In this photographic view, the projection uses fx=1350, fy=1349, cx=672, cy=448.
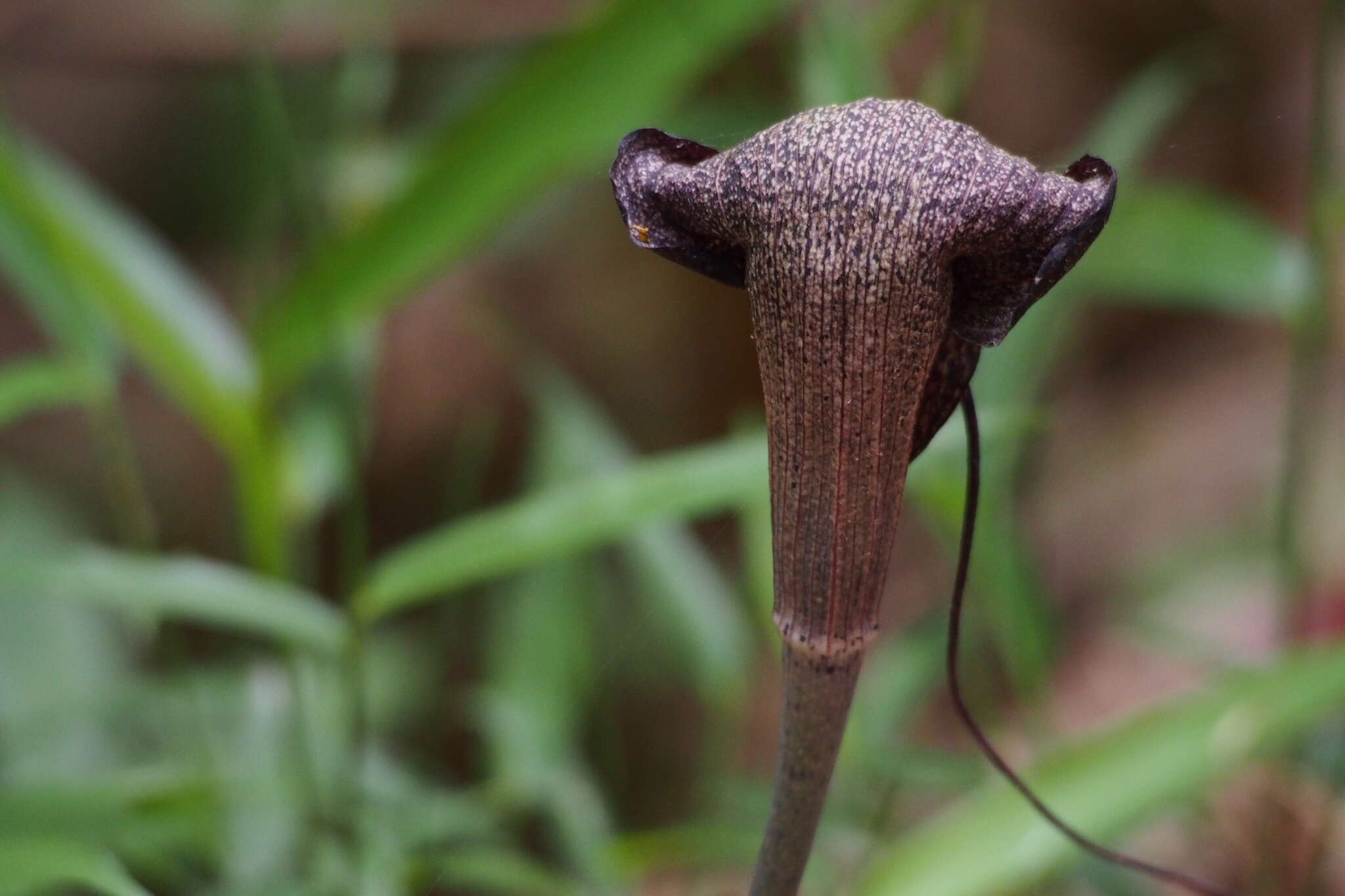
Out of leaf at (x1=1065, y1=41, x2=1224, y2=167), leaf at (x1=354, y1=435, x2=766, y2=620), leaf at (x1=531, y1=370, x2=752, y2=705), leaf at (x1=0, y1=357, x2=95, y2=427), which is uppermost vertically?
leaf at (x1=1065, y1=41, x2=1224, y2=167)

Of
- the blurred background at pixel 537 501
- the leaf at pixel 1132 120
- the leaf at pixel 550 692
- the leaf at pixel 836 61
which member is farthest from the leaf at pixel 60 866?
the leaf at pixel 1132 120

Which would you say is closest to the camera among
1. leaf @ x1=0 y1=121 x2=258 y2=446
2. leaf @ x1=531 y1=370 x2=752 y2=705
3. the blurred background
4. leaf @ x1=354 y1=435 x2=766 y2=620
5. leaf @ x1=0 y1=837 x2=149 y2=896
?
leaf @ x1=0 y1=837 x2=149 y2=896

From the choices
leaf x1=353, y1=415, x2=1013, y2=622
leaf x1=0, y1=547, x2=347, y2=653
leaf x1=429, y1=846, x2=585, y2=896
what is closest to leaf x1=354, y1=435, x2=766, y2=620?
leaf x1=353, y1=415, x2=1013, y2=622

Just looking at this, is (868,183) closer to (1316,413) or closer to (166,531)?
(1316,413)

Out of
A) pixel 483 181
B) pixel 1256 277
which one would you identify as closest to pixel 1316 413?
pixel 1256 277

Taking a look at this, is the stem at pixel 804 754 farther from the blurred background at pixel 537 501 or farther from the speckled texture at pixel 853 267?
the blurred background at pixel 537 501

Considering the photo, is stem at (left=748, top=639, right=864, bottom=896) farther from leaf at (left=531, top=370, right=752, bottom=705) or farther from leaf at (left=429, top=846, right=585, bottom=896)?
leaf at (left=531, top=370, right=752, bottom=705)

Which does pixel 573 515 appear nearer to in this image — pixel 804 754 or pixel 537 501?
pixel 537 501
